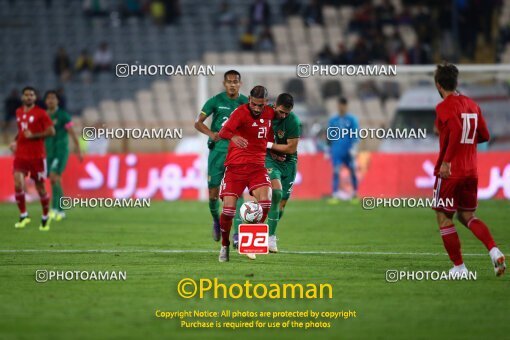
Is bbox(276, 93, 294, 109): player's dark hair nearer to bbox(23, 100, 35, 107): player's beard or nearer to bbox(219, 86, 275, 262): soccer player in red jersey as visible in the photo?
bbox(219, 86, 275, 262): soccer player in red jersey

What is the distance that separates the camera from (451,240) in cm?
1287

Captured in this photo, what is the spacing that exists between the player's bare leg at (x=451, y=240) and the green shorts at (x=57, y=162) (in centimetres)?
1130

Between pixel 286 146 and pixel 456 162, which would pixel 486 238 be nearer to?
pixel 456 162

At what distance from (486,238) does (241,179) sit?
3.21 m

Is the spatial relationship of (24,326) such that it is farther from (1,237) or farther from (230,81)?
(1,237)

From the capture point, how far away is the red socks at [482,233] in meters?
12.8

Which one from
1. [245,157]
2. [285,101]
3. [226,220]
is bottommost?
[226,220]

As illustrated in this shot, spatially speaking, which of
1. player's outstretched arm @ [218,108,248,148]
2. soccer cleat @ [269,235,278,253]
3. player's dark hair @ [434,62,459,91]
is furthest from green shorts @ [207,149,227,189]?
player's dark hair @ [434,62,459,91]

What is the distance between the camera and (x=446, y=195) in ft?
41.9

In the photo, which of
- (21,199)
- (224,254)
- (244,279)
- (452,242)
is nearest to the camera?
(244,279)

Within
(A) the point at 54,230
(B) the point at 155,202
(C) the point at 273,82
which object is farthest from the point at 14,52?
(A) the point at 54,230

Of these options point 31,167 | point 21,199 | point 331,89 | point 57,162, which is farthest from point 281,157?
point 331,89

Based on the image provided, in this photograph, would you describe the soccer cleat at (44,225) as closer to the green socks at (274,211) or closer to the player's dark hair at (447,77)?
the green socks at (274,211)

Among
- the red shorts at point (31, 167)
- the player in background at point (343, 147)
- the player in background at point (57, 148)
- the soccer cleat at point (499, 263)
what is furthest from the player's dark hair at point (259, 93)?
the player in background at point (343, 147)
